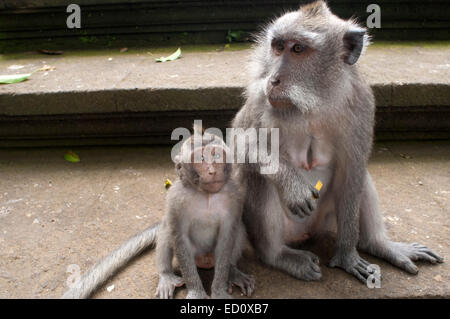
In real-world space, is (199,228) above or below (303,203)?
below

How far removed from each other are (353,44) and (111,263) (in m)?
2.01

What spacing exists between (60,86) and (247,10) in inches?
103

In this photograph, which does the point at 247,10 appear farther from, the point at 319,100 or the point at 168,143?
the point at 319,100

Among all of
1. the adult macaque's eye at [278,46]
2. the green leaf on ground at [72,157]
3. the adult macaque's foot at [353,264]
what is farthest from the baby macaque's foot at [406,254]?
the green leaf on ground at [72,157]

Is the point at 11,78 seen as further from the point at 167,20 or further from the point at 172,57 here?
the point at 167,20

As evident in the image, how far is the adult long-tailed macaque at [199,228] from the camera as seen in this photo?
7.79 feet

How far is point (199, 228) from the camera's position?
2566 millimetres

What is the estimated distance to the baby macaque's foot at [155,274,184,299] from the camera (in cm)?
250

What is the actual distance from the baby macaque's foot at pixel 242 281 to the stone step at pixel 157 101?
1.92 meters

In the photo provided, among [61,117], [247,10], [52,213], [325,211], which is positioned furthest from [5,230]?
[247,10]

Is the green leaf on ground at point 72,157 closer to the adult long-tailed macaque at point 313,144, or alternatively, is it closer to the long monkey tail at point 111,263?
the long monkey tail at point 111,263

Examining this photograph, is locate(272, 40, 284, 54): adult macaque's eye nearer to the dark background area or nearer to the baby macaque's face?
the baby macaque's face

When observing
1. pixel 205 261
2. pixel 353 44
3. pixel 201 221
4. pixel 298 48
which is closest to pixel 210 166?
pixel 201 221

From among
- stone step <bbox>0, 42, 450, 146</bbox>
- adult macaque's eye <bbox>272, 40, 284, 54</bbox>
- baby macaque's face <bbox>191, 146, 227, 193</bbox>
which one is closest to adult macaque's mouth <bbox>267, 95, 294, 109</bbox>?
adult macaque's eye <bbox>272, 40, 284, 54</bbox>
